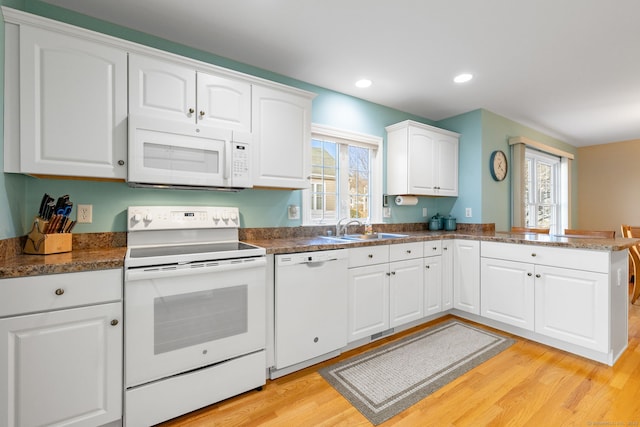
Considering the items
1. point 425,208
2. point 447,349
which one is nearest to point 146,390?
point 447,349

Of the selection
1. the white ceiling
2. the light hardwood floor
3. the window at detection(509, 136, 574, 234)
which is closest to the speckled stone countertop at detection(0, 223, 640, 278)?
the light hardwood floor

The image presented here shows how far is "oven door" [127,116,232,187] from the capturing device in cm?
176

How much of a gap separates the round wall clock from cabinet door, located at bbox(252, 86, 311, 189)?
8.44ft

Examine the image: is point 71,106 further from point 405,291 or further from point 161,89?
point 405,291

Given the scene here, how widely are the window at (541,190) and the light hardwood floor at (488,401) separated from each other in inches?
116

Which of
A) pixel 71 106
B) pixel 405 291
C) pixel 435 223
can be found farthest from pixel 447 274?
pixel 71 106

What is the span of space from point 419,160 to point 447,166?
1.71 ft

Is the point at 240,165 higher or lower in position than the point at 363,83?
lower

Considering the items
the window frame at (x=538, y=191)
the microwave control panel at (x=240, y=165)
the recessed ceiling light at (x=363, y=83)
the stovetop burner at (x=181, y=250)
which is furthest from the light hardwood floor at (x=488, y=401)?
the window frame at (x=538, y=191)

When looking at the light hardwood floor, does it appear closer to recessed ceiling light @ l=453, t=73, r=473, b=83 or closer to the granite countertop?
the granite countertop

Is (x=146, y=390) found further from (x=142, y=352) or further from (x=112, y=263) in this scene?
(x=112, y=263)

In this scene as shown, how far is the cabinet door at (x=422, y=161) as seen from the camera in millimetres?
3277

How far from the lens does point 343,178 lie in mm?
3168

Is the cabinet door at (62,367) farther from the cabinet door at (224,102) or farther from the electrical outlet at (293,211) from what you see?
the electrical outlet at (293,211)
